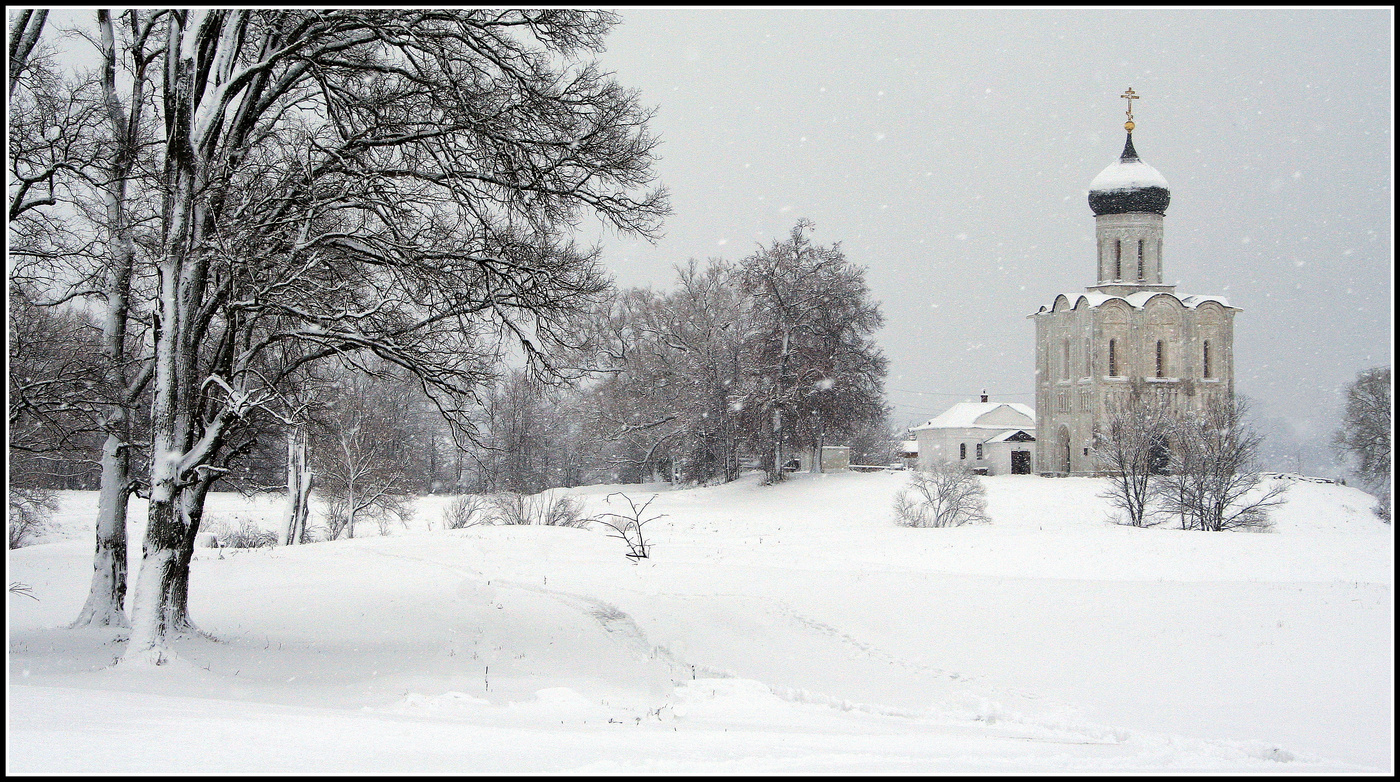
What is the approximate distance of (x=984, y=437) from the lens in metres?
65.2

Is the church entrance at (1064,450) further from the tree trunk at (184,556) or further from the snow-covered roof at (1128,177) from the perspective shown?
the tree trunk at (184,556)

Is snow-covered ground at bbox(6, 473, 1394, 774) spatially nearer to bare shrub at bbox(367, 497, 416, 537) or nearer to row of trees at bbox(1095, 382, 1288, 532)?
row of trees at bbox(1095, 382, 1288, 532)

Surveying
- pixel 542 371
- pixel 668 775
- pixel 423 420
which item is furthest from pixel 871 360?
pixel 668 775

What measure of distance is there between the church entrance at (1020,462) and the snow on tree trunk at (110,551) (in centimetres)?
5582

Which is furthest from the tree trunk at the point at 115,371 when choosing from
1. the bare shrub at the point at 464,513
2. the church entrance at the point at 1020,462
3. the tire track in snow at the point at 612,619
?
the church entrance at the point at 1020,462

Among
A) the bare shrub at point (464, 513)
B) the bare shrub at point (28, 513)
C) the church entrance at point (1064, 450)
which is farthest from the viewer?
the church entrance at point (1064, 450)

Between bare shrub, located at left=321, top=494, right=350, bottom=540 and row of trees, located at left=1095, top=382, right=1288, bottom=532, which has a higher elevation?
row of trees, located at left=1095, top=382, right=1288, bottom=532

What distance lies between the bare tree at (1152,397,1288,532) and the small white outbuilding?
2874cm

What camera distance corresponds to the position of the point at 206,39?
1003cm

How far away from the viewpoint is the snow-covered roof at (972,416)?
217ft

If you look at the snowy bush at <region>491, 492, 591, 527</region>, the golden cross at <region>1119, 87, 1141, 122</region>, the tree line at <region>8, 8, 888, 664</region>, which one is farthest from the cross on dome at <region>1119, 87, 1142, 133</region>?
the tree line at <region>8, 8, 888, 664</region>

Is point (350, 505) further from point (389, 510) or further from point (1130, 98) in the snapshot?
point (1130, 98)

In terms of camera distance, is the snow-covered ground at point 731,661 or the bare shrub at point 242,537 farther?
the bare shrub at point 242,537

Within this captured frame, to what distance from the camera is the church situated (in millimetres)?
51875
